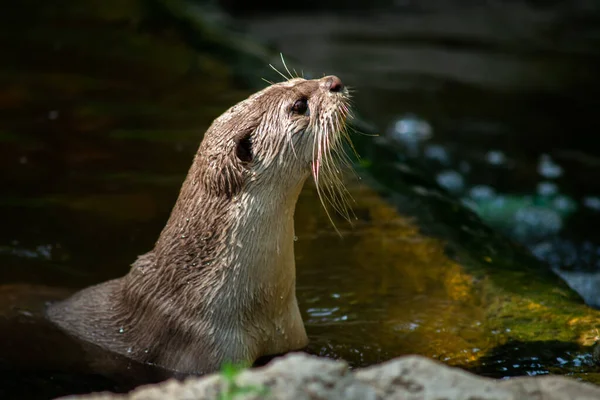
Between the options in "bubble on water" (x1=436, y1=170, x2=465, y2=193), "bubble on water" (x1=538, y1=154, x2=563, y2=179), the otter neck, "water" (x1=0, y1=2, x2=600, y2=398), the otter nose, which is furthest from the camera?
"bubble on water" (x1=538, y1=154, x2=563, y2=179)

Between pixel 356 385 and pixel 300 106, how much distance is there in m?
1.66

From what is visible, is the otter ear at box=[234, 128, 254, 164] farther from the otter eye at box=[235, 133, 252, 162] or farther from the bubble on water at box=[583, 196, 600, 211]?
the bubble on water at box=[583, 196, 600, 211]

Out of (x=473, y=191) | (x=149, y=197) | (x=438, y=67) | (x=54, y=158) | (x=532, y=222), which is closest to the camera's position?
(x=149, y=197)

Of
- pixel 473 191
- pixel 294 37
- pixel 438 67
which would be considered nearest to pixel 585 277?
pixel 473 191

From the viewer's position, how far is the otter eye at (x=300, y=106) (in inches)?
158

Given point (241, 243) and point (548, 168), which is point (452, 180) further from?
point (241, 243)

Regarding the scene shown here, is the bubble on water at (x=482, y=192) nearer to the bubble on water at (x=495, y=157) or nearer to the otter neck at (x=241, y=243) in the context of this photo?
the bubble on water at (x=495, y=157)

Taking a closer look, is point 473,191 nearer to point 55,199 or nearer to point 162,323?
point 55,199

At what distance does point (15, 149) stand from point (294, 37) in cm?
618

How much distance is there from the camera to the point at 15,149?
6.76 m

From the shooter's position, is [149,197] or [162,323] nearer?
[162,323]

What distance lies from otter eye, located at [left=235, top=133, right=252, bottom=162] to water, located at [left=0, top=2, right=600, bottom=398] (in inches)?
41.2

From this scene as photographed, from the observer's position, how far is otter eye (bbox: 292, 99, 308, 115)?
4.02m

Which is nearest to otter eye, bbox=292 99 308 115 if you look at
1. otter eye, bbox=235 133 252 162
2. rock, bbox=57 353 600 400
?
otter eye, bbox=235 133 252 162
